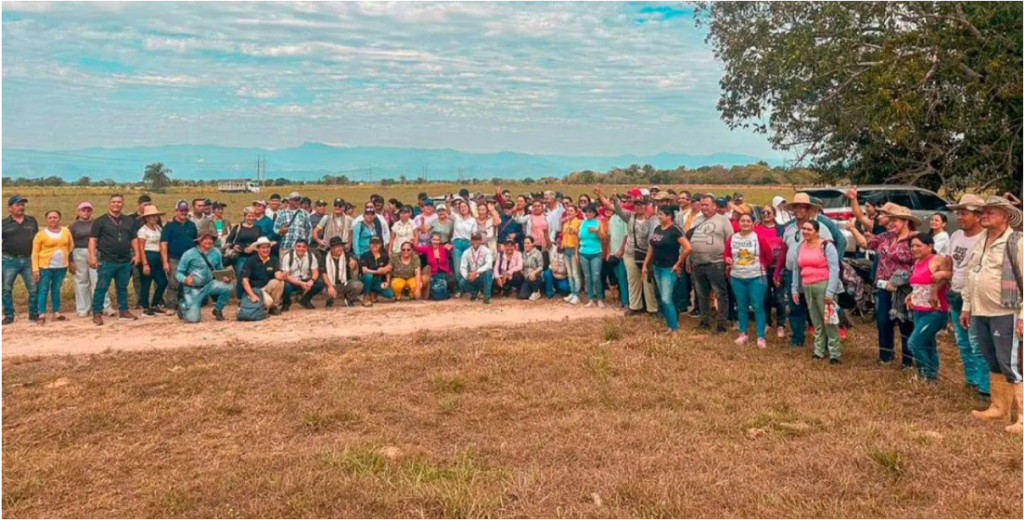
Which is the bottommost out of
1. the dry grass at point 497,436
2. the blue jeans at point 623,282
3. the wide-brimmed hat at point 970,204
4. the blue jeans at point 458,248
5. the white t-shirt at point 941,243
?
the dry grass at point 497,436

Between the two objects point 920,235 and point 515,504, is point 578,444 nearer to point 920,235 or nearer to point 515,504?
point 515,504

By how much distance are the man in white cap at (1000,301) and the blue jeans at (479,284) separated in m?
7.27

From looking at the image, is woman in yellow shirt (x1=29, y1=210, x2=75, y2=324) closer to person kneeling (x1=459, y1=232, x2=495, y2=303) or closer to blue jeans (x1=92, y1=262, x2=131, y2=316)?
blue jeans (x1=92, y1=262, x2=131, y2=316)

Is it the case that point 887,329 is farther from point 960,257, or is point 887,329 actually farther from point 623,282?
point 623,282

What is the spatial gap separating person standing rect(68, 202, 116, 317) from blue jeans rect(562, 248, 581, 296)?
712 centimetres

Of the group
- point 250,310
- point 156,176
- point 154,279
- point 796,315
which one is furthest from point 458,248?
point 156,176

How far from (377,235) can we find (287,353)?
14.7 feet

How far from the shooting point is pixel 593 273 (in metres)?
11.1

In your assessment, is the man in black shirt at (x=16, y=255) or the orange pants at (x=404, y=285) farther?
the orange pants at (x=404, y=285)

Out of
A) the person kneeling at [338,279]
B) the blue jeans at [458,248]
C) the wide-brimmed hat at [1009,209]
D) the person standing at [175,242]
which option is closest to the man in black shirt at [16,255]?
the person standing at [175,242]

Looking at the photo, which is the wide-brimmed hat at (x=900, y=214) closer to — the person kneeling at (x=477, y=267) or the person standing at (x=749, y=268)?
the person standing at (x=749, y=268)

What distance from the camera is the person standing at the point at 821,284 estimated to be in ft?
24.0

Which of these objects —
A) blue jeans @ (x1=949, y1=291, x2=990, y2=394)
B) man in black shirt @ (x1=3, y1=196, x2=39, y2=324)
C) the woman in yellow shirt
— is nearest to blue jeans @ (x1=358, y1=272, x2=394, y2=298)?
the woman in yellow shirt

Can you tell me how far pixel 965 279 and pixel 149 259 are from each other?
10.5 meters
